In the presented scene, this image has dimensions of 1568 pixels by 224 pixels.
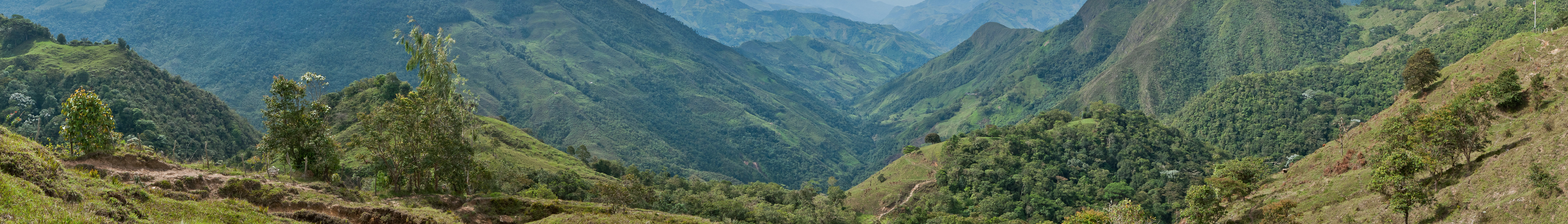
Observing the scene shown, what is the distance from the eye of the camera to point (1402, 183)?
47.2m

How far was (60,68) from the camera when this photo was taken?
399 ft

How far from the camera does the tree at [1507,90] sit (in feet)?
194

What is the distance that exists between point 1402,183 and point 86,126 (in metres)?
69.8

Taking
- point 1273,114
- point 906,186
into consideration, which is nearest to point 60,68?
point 906,186

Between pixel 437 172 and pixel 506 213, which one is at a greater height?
pixel 437 172

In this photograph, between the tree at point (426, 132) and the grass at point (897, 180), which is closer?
the tree at point (426, 132)

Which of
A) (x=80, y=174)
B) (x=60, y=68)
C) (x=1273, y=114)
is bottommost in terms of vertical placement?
(x=1273, y=114)

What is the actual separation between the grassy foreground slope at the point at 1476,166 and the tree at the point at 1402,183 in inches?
46.4

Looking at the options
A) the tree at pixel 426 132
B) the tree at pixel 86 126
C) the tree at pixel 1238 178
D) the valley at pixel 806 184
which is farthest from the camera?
the tree at pixel 1238 178

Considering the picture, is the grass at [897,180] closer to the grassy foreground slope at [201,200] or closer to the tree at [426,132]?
the grassy foreground slope at [201,200]

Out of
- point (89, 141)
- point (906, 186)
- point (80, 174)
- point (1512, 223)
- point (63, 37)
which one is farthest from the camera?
point (63, 37)

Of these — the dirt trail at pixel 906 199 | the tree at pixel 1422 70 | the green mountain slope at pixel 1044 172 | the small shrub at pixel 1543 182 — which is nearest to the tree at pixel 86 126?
the small shrub at pixel 1543 182

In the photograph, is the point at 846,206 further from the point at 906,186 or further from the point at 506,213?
the point at 506,213

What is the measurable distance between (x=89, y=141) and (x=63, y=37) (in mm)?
152047
